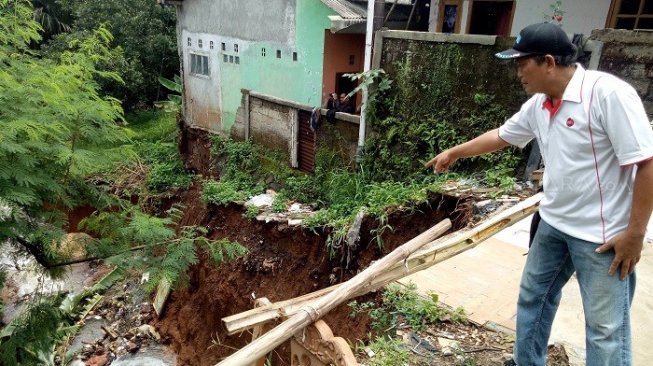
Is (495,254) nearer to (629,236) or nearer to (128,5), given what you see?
(629,236)

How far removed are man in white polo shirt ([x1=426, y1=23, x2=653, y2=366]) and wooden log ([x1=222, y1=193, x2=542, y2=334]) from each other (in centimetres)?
69

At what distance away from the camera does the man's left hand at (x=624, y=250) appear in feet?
5.58

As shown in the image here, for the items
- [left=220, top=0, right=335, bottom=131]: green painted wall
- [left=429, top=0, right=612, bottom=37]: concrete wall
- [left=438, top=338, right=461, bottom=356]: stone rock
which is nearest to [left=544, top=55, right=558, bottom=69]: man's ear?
[left=438, top=338, right=461, bottom=356]: stone rock

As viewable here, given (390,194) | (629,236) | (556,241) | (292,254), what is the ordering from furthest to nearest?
1. (292,254)
2. (390,194)
3. (556,241)
4. (629,236)

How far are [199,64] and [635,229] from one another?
12.2 meters

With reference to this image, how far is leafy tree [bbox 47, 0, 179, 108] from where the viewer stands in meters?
15.1

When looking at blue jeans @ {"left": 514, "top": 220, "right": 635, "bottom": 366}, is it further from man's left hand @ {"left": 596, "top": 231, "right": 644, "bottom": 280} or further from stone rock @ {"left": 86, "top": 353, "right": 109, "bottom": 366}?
stone rock @ {"left": 86, "top": 353, "right": 109, "bottom": 366}

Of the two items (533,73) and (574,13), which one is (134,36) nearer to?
(574,13)

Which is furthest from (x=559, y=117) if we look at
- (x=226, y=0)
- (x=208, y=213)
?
(x=226, y=0)

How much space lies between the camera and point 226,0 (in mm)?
10992

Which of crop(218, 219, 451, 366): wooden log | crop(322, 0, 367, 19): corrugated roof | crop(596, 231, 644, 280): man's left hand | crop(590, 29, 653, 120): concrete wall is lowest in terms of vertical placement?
crop(218, 219, 451, 366): wooden log

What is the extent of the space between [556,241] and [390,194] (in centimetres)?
400

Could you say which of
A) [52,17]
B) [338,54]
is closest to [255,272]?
[338,54]

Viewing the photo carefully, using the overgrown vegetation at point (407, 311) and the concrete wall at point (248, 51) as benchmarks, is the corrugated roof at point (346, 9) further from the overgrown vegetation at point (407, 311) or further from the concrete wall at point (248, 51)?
the overgrown vegetation at point (407, 311)
